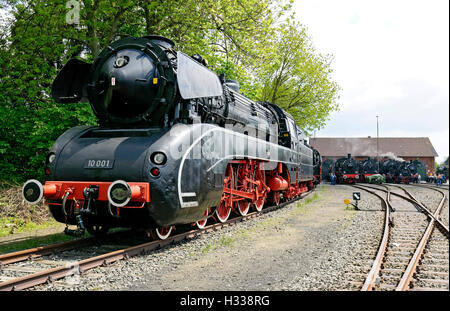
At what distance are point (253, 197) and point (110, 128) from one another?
4.13 m

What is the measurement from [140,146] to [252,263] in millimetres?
2290

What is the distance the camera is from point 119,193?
506 cm

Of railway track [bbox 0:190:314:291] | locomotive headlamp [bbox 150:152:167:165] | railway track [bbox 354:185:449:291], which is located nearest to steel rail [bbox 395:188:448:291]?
railway track [bbox 354:185:449:291]

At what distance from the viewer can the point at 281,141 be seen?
12.7 meters

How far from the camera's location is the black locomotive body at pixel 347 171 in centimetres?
3678

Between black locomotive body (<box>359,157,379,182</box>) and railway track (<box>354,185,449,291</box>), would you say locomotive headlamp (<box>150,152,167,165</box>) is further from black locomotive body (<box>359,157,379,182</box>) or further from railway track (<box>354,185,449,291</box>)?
black locomotive body (<box>359,157,379,182</box>)

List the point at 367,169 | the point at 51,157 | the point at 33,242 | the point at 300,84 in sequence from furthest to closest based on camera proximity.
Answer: the point at 367,169 < the point at 300,84 < the point at 33,242 < the point at 51,157

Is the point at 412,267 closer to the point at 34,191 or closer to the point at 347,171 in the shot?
the point at 34,191

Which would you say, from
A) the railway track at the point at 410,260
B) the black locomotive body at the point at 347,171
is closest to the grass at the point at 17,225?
the railway track at the point at 410,260

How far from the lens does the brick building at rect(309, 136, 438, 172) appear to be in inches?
2283

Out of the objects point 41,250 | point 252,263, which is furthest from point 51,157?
point 252,263

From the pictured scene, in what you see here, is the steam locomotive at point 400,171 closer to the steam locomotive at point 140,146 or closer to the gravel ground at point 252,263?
the gravel ground at point 252,263

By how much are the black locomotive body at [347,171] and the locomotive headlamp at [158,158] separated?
111 ft

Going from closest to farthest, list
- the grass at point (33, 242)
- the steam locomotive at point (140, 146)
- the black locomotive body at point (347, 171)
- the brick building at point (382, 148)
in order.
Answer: the steam locomotive at point (140, 146) → the grass at point (33, 242) → the black locomotive body at point (347, 171) → the brick building at point (382, 148)
